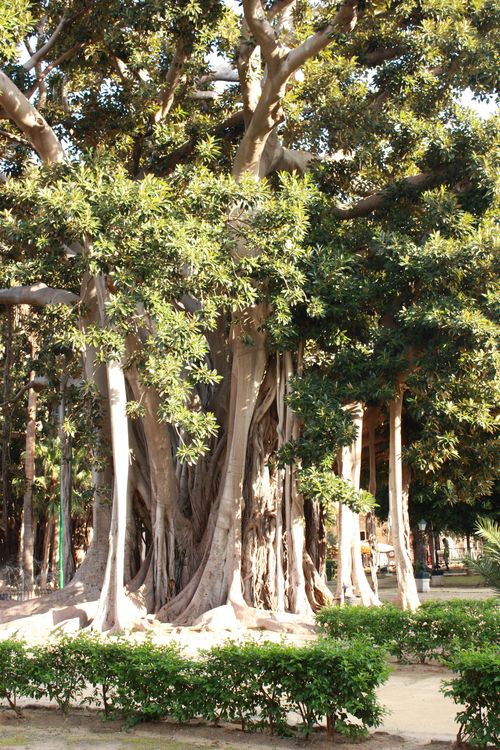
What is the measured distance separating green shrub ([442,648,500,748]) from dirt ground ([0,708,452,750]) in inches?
10.1

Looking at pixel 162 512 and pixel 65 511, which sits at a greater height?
pixel 65 511

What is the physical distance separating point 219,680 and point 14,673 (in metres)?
1.70

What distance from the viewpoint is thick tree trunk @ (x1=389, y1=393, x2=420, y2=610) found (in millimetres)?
12188

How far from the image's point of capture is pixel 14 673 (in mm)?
6469

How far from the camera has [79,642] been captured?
6445mm

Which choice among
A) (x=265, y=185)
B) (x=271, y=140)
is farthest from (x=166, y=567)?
(x=271, y=140)

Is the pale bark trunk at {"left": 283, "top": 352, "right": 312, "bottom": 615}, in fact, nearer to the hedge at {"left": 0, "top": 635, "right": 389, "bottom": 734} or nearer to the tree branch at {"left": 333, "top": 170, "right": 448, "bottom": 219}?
the tree branch at {"left": 333, "top": 170, "right": 448, "bottom": 219}

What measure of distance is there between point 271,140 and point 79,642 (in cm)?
914

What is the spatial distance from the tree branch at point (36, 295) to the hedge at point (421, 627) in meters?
6.46

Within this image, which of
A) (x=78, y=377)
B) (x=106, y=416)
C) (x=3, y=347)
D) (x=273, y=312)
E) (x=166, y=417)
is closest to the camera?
(x=166, y=417)

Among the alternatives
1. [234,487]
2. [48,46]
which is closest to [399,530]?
[234,487]

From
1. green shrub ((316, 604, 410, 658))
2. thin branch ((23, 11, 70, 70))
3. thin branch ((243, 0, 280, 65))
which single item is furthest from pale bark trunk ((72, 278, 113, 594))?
green shrub ((316, 604, 410, 658))

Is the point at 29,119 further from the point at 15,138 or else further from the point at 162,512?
the point at 162,512

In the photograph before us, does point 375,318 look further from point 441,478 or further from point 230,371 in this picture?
point 441,478
